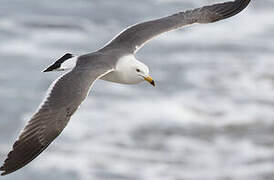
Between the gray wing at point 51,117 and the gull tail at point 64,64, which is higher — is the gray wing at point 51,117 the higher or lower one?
the lower one

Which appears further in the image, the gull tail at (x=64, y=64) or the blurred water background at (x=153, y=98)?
the blurred water background at (x=153, y=98)

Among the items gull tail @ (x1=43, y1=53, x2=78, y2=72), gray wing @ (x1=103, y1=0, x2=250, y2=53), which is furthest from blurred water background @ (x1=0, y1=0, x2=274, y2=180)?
gull tail @ (x1=43, y1=53, x2=78, y2=72)

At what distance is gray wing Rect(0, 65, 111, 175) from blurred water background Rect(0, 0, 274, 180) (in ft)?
12.2

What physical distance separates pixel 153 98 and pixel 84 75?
579 centimetres

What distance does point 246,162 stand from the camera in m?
12.6

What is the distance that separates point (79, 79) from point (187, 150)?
475 cm

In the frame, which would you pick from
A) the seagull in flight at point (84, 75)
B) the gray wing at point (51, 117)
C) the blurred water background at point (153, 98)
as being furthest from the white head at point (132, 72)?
the blurred water background at point (153, 98)

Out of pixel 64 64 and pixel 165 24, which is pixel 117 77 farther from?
pixel 165 24

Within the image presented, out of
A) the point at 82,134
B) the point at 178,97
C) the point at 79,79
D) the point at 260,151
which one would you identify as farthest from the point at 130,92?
the point at 79,79

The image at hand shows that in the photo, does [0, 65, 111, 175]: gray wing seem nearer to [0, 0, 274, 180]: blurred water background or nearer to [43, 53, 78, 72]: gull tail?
[43, 53, 78, 72]: gull tail

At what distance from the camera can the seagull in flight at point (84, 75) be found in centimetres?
771

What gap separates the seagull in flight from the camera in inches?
304

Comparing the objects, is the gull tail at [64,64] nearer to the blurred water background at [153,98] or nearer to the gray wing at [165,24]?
the gray wing at [165,24]

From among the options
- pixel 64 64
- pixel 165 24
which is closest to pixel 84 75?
pixel 64 64
